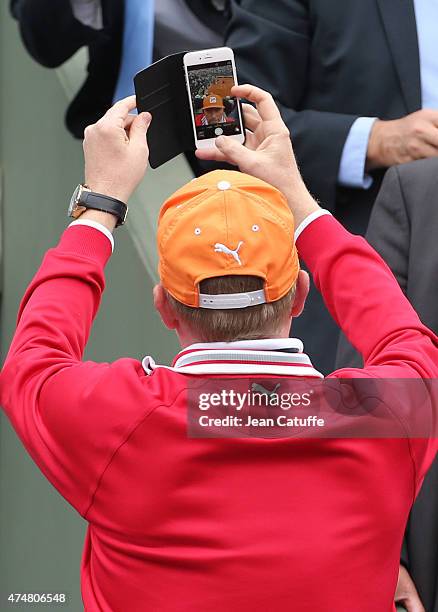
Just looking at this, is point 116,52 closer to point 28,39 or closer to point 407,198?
point 28,39

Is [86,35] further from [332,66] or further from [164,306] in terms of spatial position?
[164,306]

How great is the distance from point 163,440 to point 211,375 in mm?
118

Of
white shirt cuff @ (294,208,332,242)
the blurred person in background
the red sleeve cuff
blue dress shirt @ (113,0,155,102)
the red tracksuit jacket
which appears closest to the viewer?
the red tracksuit jacket

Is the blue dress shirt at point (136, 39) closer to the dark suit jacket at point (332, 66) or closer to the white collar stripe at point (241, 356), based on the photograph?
→ the dark suit jacket at point (332, 66)

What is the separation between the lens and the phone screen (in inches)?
87.4

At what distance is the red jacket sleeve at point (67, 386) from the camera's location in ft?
5.70

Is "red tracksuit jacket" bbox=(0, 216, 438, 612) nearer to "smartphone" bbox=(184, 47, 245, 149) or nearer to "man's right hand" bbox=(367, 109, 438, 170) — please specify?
"smartphone" bbox=(184, 47, 245, 149)

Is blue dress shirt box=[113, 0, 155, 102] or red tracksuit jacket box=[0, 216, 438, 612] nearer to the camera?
red tracksuit jacket box=[0, 216, 438, 612]

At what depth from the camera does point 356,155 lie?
9.75 feet

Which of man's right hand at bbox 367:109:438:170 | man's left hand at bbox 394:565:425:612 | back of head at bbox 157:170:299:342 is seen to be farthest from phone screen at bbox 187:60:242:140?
man's left hand at bbox 394:565:425:612

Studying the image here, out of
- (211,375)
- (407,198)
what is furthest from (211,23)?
(211,375)

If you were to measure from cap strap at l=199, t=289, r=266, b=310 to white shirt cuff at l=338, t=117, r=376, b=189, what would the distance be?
1.22m

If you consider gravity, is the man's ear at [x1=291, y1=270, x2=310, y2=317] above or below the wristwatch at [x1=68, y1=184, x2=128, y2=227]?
below

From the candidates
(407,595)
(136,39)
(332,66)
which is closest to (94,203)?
(407,595)
